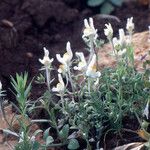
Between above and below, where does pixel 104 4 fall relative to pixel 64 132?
above

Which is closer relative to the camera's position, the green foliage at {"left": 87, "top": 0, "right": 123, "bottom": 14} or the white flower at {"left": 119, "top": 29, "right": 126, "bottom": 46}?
the white flower at {"left": 119, "top": 29, "right": 126, "bottom": 46}

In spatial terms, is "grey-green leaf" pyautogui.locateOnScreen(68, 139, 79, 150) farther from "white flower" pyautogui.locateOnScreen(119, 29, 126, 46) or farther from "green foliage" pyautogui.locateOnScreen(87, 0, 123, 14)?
"green foliage" pyautogui.locateOnScreen(87, 0, 123, 14)

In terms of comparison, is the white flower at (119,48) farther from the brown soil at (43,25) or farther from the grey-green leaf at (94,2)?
the grey-green leaf at (94,2)

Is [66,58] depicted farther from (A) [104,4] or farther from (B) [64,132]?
(A) [104,4]

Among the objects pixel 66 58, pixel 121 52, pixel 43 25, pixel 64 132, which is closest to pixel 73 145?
pixel 64 132

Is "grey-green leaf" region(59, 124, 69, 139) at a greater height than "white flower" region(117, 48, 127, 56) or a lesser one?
lesser

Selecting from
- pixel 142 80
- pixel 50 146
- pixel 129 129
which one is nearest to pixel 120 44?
pixel 142 80

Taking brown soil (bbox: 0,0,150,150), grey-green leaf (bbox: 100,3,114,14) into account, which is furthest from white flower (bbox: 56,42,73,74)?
grey-green leaf (bbox: 100,3,114,14)

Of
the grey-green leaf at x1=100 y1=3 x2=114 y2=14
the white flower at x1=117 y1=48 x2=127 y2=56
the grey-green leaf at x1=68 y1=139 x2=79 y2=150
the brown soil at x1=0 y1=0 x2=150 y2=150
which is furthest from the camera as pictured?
the grey-green leaf at x1=100 y1=3 x2=114 y2=14

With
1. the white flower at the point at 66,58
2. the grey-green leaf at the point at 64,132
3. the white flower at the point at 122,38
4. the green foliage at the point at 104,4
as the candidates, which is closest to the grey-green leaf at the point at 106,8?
the green foliage at the point at 104,4
